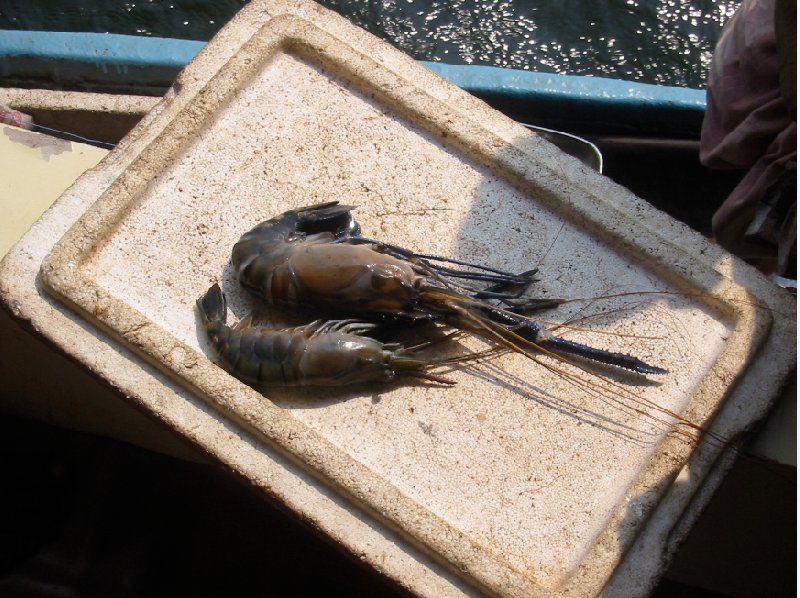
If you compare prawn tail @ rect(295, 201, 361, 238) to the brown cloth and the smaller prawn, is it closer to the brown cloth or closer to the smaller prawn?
the smaller prawn

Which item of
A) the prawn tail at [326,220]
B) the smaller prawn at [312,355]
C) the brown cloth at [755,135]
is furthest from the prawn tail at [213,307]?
the brown cloth at [755,135]

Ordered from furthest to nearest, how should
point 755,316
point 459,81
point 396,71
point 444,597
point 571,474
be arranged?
point 459,81, point 396,71, point 755,316, point 571,474, point 444,597

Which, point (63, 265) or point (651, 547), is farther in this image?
point (63, 265)

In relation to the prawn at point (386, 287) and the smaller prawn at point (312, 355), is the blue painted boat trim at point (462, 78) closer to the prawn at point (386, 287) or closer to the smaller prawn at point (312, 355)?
the prawn at point (386, 287)

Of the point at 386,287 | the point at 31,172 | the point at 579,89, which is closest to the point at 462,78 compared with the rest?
the point at 579,89

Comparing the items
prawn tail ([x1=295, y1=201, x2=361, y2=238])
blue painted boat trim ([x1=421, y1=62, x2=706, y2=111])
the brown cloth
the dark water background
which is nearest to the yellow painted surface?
prawn tail ([x1=295, y1=201, x2=361, y2=238])

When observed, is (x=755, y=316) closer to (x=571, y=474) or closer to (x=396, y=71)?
(x=571, y=474)

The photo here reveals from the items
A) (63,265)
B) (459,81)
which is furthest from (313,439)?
(459,81)
